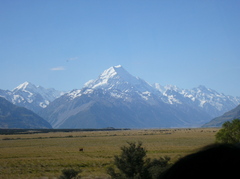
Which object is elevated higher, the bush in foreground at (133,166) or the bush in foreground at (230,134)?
the bush in foreground at (230,134)

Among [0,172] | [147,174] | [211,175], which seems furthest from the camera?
[0,172]

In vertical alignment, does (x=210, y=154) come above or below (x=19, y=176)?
below

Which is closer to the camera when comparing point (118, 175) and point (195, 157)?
point (195, 157)

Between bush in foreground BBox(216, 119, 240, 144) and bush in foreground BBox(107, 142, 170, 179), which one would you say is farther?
bush in foreground BBox(216, 119, 240, 144)

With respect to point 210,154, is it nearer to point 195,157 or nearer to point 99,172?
point 195,157

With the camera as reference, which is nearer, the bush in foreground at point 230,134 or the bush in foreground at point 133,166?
the bush in foreground at point 133,166

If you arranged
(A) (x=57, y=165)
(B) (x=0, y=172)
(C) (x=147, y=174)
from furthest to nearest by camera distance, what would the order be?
(A) (x=57, y=165), (B) (x=0, y=172), (C) (x=147, y=174)

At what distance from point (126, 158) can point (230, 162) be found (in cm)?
2430

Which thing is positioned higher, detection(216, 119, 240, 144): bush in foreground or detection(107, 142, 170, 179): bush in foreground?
detection(216, 119, 240, 144): bush in foreground

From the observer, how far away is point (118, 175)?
1034 inches

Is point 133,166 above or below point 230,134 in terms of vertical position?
below

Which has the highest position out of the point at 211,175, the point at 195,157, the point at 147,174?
the point at 147,174

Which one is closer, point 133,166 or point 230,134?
point 133,166

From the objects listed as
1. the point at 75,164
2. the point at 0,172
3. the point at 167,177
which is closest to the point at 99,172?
the point at 75,164
